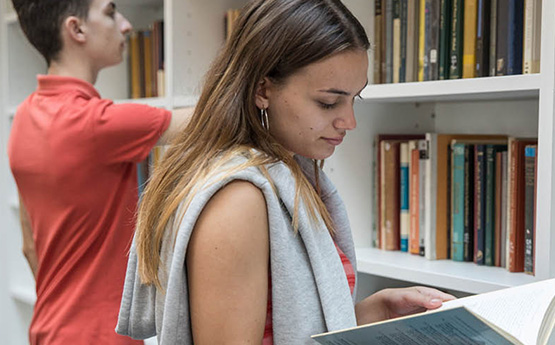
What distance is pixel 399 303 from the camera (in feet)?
3.58

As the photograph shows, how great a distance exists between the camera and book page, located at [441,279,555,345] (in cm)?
79

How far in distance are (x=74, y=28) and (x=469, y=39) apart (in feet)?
3.05

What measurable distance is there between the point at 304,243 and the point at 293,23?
0.32 metres

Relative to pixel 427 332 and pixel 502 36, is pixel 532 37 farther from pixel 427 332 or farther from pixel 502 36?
pixel 427 332

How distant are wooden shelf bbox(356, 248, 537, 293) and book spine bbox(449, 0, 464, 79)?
0.41m

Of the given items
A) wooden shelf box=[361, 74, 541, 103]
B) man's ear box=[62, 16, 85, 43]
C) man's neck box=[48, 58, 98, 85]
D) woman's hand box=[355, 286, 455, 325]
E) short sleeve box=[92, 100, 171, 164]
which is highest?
man's ear box=[62, 16, 85, 43]

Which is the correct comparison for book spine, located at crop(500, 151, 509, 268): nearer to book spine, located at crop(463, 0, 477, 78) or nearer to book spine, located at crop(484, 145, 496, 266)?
book spine, located at crop(484, 145, 496, 266)

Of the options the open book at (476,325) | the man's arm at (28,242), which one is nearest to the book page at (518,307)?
the open book at (476,325)

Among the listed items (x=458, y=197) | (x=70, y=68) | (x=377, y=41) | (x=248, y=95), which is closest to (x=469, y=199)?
(x=458, y=197)

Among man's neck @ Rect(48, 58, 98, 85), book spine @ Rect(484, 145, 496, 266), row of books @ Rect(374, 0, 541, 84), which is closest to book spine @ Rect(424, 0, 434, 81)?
row of books @ Rect(374, 0, 541, 84)

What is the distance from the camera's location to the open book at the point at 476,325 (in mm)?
756

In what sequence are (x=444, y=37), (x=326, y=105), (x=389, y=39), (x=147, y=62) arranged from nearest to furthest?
(x=326, y=105) → (x=444, y=37) → (x=389, y=39) → (x=147, y=62)

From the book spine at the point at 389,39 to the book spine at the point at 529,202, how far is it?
0.35m

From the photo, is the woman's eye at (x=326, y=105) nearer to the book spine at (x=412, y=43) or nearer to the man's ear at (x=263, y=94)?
the man's ear at (x=263, y=94)
